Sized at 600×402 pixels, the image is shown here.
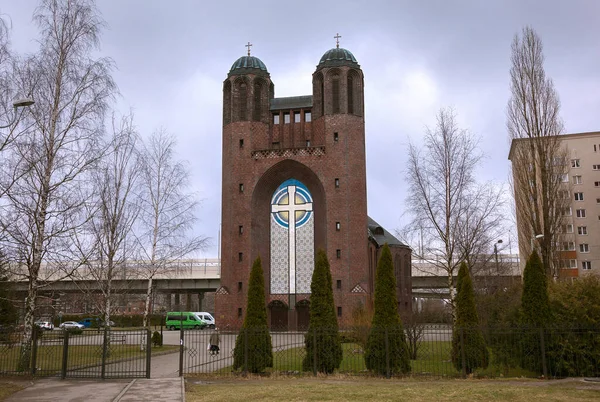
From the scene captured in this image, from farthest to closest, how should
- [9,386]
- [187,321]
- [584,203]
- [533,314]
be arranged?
[187,321], [584,203], [533,314], [9,386]

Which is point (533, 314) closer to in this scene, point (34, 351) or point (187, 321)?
point (34, 351)

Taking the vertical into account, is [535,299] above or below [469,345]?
above

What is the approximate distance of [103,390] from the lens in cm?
1437

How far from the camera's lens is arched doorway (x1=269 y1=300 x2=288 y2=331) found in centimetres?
4469

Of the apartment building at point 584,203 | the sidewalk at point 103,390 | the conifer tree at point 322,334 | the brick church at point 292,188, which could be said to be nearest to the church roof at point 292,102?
the brick church at point 292,188

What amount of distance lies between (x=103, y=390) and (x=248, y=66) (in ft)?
122

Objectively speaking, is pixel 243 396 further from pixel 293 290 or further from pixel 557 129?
pixel 293 290

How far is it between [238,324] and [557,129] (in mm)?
26435

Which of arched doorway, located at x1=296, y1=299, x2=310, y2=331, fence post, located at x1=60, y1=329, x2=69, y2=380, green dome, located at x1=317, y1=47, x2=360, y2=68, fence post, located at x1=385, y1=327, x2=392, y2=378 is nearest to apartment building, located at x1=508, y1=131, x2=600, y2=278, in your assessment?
green dome, located at x1=317, y1=47, x2=360, y2=68

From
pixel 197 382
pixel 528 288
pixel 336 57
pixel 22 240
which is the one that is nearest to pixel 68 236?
pixel 22 240

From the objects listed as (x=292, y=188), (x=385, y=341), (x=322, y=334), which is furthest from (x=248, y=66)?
(x=385, y=341)

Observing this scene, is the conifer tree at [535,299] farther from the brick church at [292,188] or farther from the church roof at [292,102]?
the church roof at [292,102]

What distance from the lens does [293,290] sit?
44.8m

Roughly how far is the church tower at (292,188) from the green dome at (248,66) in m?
0.09
